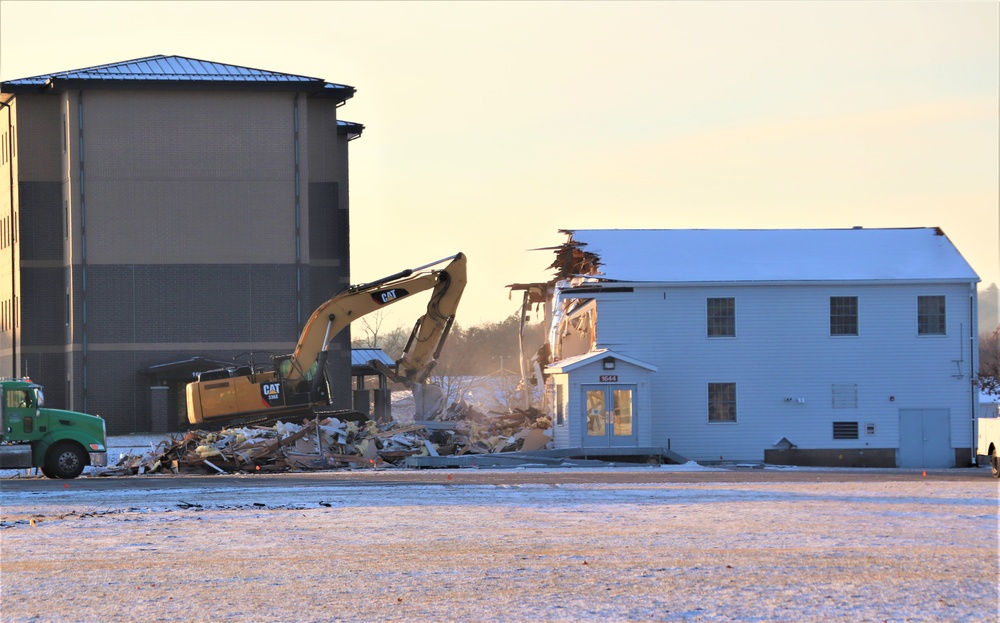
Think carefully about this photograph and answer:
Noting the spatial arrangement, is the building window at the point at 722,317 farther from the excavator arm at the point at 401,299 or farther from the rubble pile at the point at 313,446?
the excavator arm at the point at 401,299

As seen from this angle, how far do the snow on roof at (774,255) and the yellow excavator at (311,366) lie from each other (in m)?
5.27

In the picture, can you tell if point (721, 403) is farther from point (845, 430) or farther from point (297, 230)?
point (297, 230)

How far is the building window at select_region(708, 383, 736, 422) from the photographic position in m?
42.3

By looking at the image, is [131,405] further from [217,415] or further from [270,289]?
[217,415]

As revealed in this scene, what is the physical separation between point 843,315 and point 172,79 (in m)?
31.4

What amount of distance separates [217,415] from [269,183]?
2066 cm

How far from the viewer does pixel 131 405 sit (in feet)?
191

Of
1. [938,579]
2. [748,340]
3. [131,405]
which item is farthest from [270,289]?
[938,579]

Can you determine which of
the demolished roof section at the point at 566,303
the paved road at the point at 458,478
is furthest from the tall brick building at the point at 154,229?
the paved road at the point at 458,478

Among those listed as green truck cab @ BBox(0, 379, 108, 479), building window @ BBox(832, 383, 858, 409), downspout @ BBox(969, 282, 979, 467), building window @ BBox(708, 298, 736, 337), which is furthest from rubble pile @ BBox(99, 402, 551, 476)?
downspout @ BBox(969, 282, 979, 467)

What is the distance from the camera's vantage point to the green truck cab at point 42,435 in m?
32.0

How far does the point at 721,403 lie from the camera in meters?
42.4

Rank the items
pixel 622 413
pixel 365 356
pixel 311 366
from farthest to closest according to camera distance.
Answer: pixel 365 356
pixel 311 366
pixel 622 413

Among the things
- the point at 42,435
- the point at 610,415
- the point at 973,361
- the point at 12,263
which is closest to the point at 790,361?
the point at 973,361
